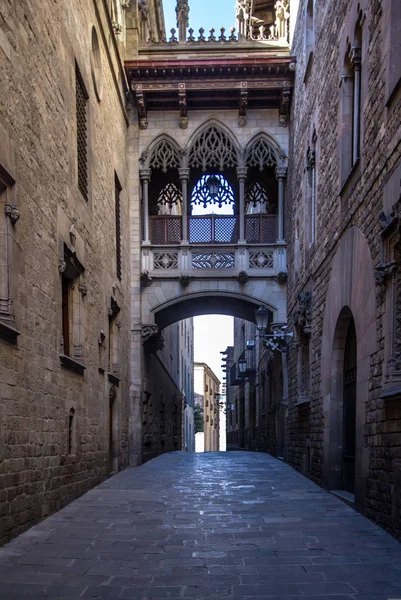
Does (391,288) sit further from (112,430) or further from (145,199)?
(145,199)

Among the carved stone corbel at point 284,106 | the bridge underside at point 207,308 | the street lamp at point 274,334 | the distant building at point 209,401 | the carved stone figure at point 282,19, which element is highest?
the carved stone figure at point 282,19

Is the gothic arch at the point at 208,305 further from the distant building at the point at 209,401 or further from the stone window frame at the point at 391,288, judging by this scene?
the distant building at the point at 209,401

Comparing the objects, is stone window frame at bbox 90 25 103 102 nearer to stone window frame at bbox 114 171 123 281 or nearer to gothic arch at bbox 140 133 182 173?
stone window frame at bbox 114 171 123 281

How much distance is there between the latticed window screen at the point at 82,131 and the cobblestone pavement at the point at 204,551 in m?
5.03

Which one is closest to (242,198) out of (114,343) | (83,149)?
(114,343)

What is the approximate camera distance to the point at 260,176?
58.4ft

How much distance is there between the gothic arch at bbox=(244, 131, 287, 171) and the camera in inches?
647

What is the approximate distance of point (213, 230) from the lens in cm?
1656

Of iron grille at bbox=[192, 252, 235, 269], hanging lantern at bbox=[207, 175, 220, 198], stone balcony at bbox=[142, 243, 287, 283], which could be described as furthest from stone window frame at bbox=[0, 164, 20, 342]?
hanging lantern at bbox=[207, 175, 220, 198]

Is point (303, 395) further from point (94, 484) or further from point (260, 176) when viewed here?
point (260, 176)

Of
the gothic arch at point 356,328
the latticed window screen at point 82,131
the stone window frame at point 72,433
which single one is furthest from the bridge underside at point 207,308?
the stone window frame at point 72,433

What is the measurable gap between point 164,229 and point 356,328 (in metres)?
9.50

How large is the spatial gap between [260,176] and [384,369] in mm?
12028

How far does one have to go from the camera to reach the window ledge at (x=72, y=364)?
838 cm
